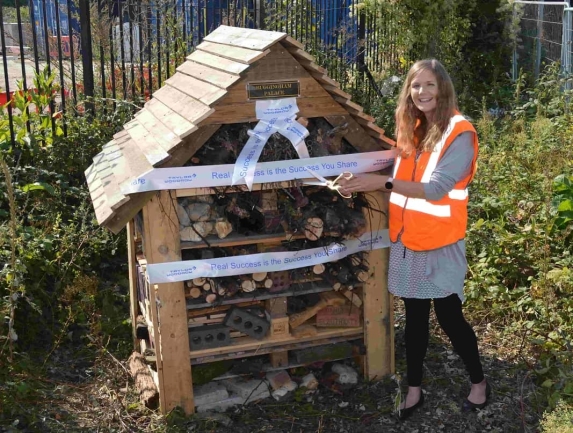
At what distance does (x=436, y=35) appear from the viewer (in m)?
10.2

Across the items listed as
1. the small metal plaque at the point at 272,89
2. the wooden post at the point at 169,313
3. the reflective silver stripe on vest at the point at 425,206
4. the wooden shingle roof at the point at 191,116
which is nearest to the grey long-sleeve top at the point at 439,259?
the reflective silver stripe on vest at the point at 425,206

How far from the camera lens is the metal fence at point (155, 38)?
23.1 feet

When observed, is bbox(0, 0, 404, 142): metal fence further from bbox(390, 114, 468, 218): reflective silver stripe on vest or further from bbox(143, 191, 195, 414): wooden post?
bbox(390, 114, 468, 218): reflective silver stripe on vest

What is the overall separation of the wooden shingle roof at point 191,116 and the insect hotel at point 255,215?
1 centimetres

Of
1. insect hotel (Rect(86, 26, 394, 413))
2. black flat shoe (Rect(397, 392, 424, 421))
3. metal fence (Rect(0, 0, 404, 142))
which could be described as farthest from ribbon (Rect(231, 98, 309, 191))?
metal fence (Rect(0, 0, 404, 142))

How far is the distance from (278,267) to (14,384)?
1.67 metres

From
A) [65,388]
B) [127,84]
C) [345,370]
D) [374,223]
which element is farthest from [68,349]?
[127,84]

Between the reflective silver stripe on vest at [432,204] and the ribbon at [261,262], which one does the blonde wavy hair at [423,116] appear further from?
the ribbon at [261,262]

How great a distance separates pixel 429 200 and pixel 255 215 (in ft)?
3.23

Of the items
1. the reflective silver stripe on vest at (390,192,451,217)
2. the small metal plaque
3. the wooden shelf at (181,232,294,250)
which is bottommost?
the wooden shelf at (181,232,294,250)

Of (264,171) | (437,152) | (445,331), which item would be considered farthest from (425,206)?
(264,171)

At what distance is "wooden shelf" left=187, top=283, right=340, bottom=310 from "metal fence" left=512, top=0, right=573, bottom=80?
270 inches

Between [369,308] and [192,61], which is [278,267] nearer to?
[369,308]

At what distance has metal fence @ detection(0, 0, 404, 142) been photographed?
7051 millimetres
